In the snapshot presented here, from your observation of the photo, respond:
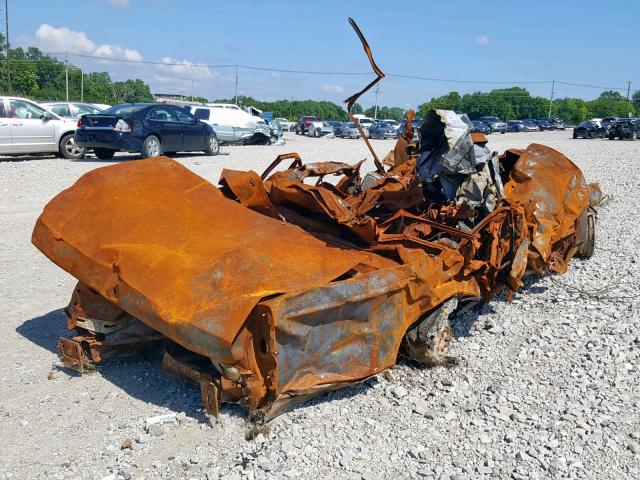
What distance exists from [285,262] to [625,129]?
3784 cm

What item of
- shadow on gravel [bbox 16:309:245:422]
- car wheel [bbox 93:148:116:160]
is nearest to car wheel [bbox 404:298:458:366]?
shadow on gravel [bbox 16:309:245:422]

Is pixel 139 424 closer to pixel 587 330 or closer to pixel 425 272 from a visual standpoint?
pixel 425 272

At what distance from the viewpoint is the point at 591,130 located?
38.5 m

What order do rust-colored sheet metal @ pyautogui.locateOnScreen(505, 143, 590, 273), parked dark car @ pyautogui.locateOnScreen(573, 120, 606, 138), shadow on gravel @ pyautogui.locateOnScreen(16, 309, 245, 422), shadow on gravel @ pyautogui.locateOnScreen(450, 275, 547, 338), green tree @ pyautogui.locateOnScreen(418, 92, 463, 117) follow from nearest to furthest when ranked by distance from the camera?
shadow on gravel @ pyautogui.locateOnScreen(16, 309, 245, 422), shadow on gravel @ pyautogui.locateOnScreen(450, 275, 547, 338), rust-colored sheet metal @ pyautogui.locateOnScreen(505, 143, 590, 273), parked dark car @ pyautogui.locateOnScreen(573, 120, 606, 138), green tree @ pyautogui.locateOnScreen(418, 92, 463, 117)

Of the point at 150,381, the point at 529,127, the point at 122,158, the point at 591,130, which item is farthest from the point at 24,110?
the point at 529,127

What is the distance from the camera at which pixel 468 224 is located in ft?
15.0

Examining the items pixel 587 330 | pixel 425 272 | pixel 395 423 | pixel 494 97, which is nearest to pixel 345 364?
pixel 395 423

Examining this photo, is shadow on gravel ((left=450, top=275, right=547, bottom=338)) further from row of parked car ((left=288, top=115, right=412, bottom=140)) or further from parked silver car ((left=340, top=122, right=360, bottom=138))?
parked silver car ((left=340, top=122, right=360, bottom=138))

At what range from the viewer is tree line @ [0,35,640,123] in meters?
67.2

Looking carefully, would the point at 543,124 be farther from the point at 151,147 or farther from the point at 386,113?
the point at 151,147

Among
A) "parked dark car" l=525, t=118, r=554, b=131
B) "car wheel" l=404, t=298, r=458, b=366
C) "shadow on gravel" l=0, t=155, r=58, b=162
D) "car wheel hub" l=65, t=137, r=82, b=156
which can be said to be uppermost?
"parked dark car" l=525, t=118, r=554, b=131

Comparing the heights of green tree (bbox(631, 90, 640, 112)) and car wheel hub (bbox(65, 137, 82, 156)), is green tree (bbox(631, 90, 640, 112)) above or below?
above

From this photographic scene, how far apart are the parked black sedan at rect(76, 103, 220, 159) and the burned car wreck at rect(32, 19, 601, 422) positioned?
10.8 m

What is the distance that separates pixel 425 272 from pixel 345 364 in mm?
731
